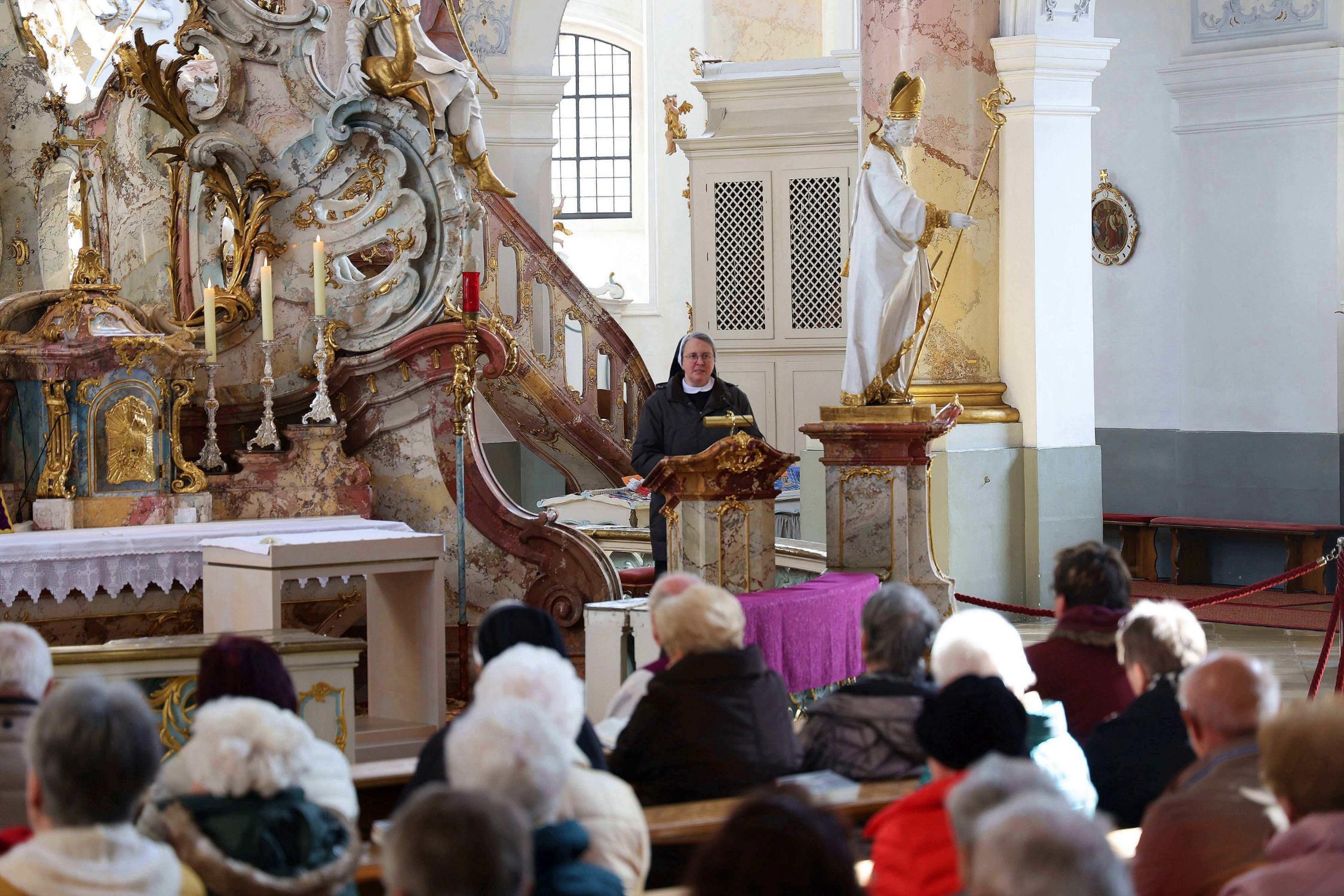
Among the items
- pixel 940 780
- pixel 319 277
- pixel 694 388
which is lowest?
pixel 940 780

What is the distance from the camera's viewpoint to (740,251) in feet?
50.5

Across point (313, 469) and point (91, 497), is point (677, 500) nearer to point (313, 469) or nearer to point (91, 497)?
point (313, 469)

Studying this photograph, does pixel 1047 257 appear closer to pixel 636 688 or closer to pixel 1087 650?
pixel 1087 650

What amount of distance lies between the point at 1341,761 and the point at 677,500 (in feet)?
14.5

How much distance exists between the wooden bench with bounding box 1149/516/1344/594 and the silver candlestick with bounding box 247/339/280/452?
805cm

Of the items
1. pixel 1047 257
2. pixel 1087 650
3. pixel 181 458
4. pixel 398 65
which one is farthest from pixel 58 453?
pixel 1047 257

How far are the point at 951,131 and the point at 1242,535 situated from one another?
4160 millimetres

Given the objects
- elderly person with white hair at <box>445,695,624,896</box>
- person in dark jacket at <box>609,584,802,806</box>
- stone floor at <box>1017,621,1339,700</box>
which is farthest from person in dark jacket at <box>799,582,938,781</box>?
stone floor at <box>1017,621,1339,700</box>

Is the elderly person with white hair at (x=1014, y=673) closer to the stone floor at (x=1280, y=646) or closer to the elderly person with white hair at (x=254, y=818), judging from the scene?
the elderly person with white hair at (x=254, y=818)

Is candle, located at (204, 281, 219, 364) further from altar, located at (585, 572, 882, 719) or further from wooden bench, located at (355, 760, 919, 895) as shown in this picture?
wooden bench, located at (355, 760, 919, 895)

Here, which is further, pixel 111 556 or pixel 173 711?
pixel 111 556

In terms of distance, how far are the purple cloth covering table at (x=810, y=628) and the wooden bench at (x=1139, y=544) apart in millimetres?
7056

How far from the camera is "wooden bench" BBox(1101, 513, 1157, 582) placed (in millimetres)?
13961

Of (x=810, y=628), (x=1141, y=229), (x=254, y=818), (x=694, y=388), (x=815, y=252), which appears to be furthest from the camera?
(x=815, y=252)
